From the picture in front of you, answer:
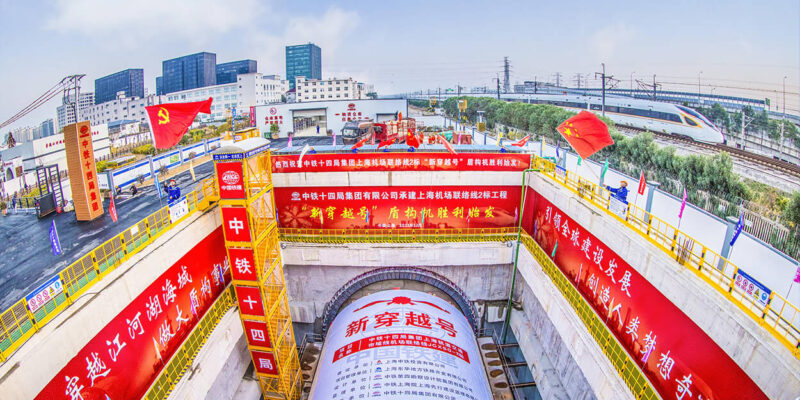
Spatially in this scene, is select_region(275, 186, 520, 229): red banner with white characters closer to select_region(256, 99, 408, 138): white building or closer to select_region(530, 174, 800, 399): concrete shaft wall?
A: select_region(530, 174, 800, 399): concrete shaft wall

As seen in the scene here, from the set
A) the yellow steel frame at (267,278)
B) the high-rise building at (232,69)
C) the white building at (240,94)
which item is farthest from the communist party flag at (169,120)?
the high-rise building at (232,69)

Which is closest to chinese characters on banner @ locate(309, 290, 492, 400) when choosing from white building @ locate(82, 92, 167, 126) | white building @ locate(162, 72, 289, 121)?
white building @ locate(162, 72, 289, 121)

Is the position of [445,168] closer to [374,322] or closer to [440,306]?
[440,306]

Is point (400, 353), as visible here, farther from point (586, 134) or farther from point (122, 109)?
point (122, 109)

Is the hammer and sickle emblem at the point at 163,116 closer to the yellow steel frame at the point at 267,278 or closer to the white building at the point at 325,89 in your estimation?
the yellow steel frame at the point at 267,278

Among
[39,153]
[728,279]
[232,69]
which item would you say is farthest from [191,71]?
[728,279]

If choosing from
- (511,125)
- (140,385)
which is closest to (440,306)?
(140,385)
